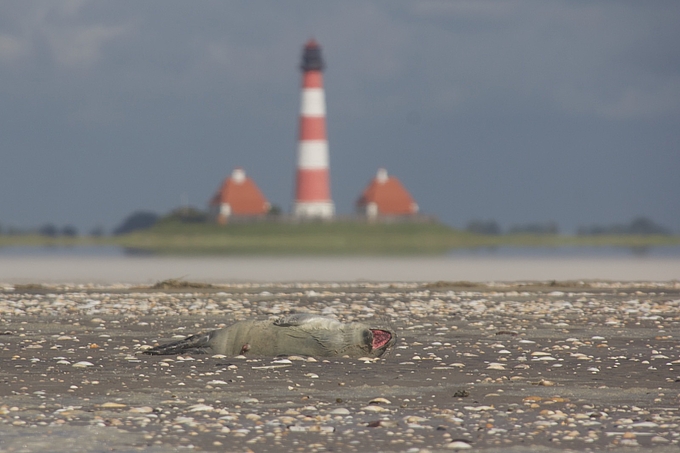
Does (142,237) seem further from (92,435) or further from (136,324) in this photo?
(92,435)

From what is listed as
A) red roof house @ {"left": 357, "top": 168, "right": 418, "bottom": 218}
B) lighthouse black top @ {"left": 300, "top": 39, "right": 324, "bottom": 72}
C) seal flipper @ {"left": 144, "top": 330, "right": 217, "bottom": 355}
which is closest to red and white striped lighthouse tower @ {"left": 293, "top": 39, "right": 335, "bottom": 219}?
lighthouse black top @ {"left": 300, "top": 39, "right": 324, "bottom": 72}

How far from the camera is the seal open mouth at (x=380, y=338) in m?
13.3

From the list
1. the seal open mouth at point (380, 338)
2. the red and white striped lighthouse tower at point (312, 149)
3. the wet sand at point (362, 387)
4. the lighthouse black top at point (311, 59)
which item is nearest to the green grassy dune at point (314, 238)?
the red and white striped lighthouse tower at point (312, 149)

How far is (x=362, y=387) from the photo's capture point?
11.3m

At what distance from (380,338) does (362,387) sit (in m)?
2.24

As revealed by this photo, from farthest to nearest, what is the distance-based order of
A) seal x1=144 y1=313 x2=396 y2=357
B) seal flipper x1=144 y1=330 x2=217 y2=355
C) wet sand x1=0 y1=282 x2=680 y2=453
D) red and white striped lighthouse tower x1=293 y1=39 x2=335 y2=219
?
red and white striped lighthouse tower x1=293 y1=39 x2=335 y2=219
seal flipper x1=144 y1=330 x2=217 y2=355
seal x1=144 y1=313 x2=396 y2=357
wet sand x1=0 y1=282 x2=680 y2=453

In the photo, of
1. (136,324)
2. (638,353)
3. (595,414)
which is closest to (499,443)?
(595,414)

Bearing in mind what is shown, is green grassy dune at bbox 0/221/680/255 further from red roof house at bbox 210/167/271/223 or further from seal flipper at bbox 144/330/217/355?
seal flipper at bbox 144/330/217/355

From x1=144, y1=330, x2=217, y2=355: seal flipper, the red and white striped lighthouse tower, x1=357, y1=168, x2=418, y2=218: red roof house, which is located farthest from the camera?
x1=357, y1=168, x2=418, y2=218: red roof house

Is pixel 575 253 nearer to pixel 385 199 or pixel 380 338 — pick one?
pixel 385 199

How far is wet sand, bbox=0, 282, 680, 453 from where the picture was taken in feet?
29.0

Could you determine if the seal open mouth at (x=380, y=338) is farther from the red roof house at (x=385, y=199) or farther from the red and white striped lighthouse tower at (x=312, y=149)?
the red roof house at (x=385, y=199)

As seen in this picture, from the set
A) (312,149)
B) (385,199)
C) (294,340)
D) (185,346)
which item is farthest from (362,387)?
(385,199)

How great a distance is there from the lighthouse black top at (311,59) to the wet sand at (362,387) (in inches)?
2729
